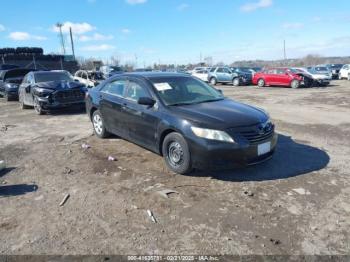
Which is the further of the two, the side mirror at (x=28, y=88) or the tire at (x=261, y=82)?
the tire at (x=261, y=82)

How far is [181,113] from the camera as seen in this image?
17.3 ft

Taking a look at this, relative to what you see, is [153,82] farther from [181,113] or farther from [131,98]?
[181,113]

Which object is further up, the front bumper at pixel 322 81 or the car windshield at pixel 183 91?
the car windshield at pixel 183 91

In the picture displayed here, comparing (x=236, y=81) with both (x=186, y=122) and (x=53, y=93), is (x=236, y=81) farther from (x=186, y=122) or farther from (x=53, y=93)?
(x=186, y=122)

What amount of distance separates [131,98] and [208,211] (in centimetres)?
298

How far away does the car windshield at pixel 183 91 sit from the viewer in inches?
229

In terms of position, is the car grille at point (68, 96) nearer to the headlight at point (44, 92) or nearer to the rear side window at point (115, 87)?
the headlight at point (44, 92)

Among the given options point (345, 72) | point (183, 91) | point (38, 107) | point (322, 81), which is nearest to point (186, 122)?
point (183, 91)

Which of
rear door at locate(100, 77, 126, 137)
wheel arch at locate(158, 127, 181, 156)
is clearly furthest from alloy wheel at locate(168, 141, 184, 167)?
rear door at locate(100, 77, 126, 137)

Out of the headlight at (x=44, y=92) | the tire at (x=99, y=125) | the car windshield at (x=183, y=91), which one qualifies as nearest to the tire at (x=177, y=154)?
the car windshield at (x=183, y=91)

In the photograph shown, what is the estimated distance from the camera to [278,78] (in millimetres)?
24906

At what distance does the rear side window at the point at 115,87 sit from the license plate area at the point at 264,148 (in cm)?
301

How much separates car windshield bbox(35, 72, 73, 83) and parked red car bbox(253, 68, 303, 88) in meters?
16.6

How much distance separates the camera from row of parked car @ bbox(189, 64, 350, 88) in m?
24.0
